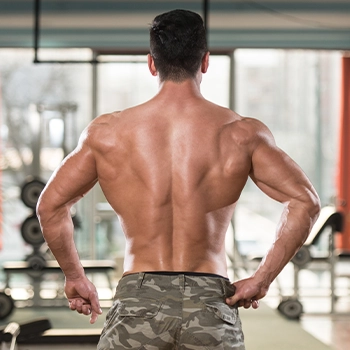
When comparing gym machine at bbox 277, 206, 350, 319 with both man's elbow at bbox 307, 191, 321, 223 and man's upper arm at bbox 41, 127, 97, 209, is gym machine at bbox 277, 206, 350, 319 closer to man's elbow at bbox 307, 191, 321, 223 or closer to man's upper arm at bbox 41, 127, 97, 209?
man's elbow at bbox 307, 191, 321, 223

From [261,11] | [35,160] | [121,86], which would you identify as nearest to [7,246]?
[35,160]

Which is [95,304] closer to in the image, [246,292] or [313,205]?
[246,292]

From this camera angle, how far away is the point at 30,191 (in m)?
5.43

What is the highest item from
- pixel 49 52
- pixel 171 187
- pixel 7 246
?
pixel 49 52

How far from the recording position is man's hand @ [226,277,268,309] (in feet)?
5.37

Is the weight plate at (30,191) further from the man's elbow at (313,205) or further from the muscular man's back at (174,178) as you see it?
the man's elbow at (313,205)

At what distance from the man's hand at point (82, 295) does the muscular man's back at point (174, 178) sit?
161 millimetres

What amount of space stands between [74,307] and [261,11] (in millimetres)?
4587

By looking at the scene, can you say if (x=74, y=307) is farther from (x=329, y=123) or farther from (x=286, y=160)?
(x=329, y=123)

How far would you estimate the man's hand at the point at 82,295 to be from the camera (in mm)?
1767

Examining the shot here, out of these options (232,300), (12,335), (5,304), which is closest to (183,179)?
(232,300)

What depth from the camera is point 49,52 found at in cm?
655

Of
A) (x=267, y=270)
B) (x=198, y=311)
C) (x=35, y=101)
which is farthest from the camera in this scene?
(x=35, y=101)

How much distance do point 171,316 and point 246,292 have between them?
20 centimetres
